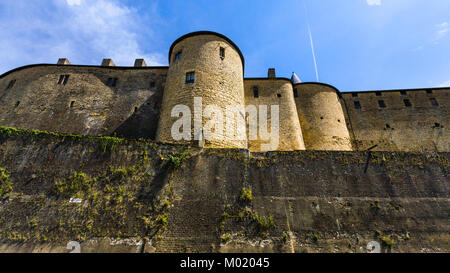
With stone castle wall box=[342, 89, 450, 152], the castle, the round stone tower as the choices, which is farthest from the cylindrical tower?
the round stone tower

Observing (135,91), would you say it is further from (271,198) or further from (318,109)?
(318,109)

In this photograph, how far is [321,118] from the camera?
55.8 feet

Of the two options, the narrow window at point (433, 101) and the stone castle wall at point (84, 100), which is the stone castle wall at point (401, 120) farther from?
the stone castle wall at point (84, 100)

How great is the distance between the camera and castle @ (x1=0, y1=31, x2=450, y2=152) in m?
11.3

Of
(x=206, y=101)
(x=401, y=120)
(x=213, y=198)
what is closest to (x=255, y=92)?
(x=206, y=101)

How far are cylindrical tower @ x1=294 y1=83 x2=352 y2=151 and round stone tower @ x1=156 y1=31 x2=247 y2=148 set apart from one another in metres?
8.19

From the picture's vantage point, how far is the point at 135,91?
14773 mm

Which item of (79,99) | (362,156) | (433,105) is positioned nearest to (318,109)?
(362,156)

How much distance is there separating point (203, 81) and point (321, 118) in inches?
466

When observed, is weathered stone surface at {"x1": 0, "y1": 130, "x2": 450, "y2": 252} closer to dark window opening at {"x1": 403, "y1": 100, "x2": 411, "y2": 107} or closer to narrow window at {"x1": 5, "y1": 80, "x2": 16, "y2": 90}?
narrow window at {"x1": 5, "y1": 80, "x2": 16, "y2": 90}

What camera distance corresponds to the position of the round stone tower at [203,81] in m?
9.79

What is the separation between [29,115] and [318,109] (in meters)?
22.9

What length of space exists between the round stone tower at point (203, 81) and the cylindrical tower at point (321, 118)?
26.9ft

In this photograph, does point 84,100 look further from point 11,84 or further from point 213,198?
point 213,198
